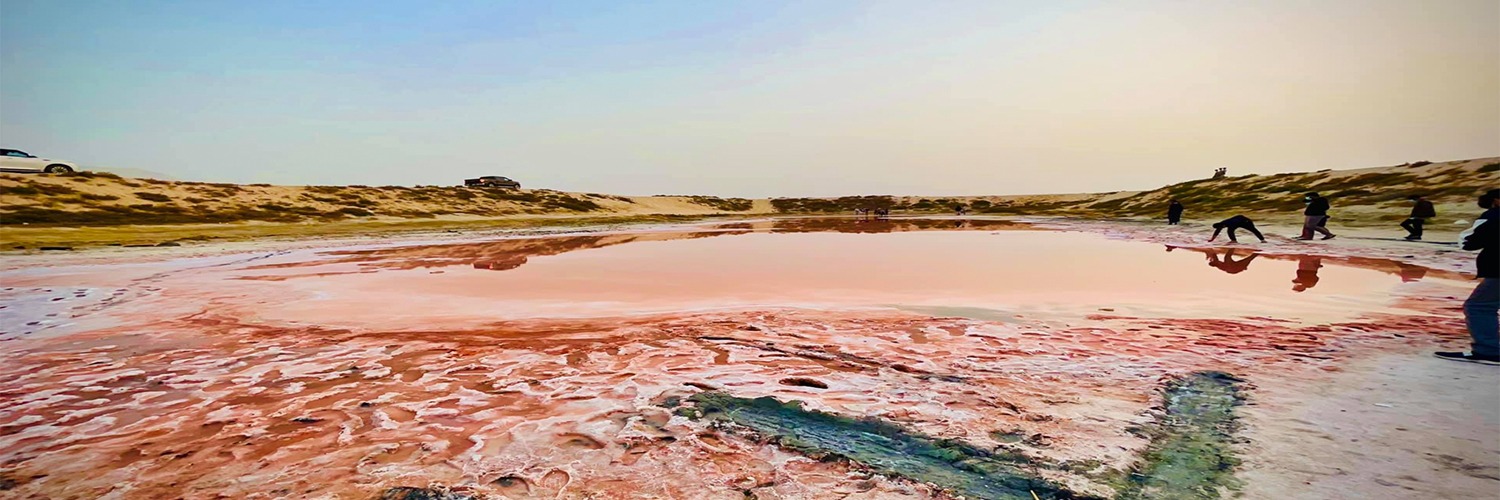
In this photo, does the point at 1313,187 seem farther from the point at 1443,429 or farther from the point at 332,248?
the point at 332,248

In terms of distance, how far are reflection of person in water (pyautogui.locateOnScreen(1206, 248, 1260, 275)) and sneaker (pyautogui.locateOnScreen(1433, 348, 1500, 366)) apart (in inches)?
288

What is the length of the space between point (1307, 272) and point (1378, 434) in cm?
1058

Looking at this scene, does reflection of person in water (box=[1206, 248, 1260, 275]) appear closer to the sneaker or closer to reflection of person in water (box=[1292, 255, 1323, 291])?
reflection of person in water (box=[1292, 255, 1323, 291])

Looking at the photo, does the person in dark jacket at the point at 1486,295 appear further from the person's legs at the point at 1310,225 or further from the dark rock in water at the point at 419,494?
the person's legs at the point at 1310,225

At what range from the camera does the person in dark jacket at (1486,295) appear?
17.0ft

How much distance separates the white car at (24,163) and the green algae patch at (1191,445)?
4614 centimetres

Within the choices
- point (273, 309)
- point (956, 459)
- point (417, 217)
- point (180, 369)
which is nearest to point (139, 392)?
point (180, 369)

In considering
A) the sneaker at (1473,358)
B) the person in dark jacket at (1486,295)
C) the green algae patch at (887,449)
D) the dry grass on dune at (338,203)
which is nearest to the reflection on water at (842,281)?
the person in dark jacket at (1486,295)

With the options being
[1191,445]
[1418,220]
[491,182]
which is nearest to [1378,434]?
[1191,445]

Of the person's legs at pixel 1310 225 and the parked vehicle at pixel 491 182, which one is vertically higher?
the parked vehicle at pixel 491 182

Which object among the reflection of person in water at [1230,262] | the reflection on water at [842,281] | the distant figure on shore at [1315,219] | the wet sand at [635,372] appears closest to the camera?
the wet sand at [635,372]

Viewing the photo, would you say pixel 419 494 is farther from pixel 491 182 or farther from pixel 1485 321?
pixel 491 182

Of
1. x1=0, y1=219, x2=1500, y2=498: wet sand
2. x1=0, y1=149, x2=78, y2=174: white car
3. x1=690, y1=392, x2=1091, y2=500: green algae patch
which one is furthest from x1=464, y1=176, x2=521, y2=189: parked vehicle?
x1=690, y1=392, x2=1091, y2=500: green algae patch

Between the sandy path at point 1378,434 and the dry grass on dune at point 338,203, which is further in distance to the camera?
the dry grass on dune at point 338,203
